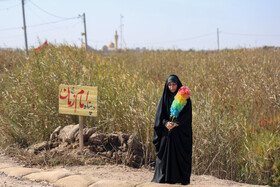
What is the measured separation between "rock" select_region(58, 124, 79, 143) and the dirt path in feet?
2.09

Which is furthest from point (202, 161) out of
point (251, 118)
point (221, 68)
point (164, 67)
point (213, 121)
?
point (164, 67)

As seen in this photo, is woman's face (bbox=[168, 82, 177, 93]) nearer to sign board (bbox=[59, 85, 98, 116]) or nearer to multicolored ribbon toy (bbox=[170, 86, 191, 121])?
multicolored ribbon toy (bbox=[170, 86, 191, 121])

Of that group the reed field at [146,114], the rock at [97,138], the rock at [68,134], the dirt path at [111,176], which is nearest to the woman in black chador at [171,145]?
the dirt path at [111,176]

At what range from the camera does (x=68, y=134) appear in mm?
5137

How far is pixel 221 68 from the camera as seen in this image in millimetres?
8547

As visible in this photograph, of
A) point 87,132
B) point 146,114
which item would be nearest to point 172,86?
point 146,114

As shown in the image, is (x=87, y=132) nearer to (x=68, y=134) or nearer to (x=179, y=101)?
(x=68, y=134)

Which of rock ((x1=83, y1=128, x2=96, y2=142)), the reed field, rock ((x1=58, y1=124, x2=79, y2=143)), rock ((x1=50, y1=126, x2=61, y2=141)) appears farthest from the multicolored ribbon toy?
rock ((x1=50, y1=126, x2=61, y2=141))

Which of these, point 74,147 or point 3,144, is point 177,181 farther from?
point 3,144

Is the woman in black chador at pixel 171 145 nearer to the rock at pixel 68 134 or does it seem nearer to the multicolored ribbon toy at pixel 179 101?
the multicolored ribbon toy at pixel 179 101

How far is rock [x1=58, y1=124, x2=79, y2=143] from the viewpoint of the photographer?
16.8ft

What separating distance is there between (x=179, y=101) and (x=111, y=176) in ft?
4.13

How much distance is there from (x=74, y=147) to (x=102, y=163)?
1.91ft

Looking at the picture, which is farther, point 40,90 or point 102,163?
point 40,90
